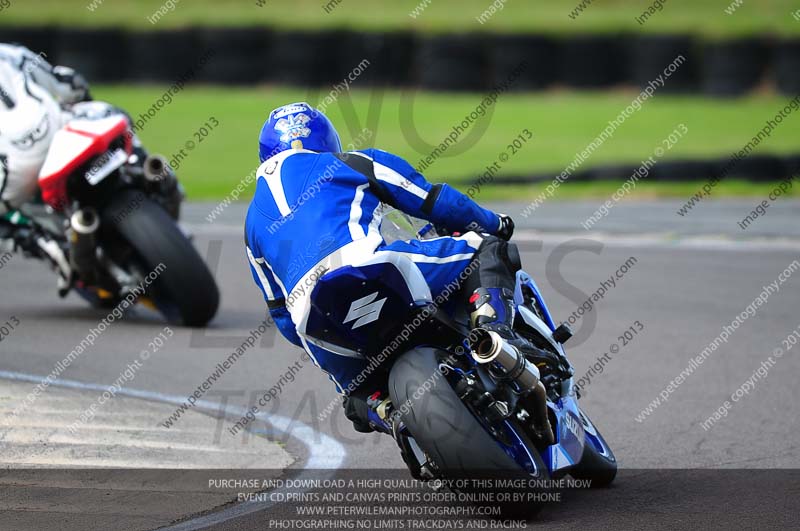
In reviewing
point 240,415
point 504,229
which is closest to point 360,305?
point 504,229

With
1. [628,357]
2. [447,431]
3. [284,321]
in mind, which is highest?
[447,431]

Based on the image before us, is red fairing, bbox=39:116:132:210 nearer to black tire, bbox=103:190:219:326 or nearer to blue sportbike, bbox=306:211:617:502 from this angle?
black tire, bbox=103:190:219:326

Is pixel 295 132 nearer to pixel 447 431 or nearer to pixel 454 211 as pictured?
pixel 454 211

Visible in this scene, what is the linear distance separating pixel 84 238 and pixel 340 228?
4.12 m

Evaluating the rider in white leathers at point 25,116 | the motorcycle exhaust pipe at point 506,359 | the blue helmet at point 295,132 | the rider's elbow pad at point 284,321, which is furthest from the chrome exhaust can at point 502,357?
the rider in white leathers at point 25,116

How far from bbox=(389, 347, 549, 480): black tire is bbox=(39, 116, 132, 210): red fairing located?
446cm

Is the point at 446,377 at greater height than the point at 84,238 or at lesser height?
greater

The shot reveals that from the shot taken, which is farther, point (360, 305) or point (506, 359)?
point (360, 305)

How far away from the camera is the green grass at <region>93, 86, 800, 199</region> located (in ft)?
59.7

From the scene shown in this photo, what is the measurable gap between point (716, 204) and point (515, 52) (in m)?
Result: 10.3

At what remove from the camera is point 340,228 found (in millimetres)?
4574

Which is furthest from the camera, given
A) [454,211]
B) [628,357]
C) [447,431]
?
[628,357]

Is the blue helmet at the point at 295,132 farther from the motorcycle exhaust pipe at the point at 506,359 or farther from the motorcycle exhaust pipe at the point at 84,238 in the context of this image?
the motorcycle exhaust pipe at the point at 84,238

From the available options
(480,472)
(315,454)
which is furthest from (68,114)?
(480,472)
